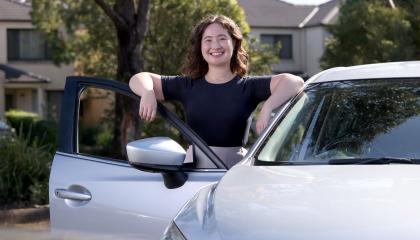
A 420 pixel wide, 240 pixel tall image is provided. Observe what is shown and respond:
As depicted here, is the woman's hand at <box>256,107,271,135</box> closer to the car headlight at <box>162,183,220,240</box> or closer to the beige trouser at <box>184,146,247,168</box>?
the beige trouser at <box>184,146,247,168</box>

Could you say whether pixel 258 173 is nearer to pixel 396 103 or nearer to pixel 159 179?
pixel 159 179

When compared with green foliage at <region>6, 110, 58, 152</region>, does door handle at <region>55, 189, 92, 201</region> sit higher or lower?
higher

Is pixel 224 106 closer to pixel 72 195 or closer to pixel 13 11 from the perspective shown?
pixel 72 195

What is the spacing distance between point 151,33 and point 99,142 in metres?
8.59

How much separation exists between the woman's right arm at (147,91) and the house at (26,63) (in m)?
25.9

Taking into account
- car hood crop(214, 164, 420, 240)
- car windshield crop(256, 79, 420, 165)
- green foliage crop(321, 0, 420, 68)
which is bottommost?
car hood crop(214, 164, 420, 240)

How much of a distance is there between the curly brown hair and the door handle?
0.96m

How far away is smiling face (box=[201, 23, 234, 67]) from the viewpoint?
167 inches

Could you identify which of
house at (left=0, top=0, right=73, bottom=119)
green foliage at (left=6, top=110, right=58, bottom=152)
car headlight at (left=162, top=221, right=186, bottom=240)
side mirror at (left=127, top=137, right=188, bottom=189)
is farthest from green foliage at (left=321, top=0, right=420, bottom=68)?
house at (left=0, top=0, right=73, bottom=119)

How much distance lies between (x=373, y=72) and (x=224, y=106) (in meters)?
0.89

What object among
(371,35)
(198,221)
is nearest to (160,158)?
(198,221)

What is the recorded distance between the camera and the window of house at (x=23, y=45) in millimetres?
30844

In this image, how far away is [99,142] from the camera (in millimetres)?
23578

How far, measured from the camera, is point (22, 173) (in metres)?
9.23
